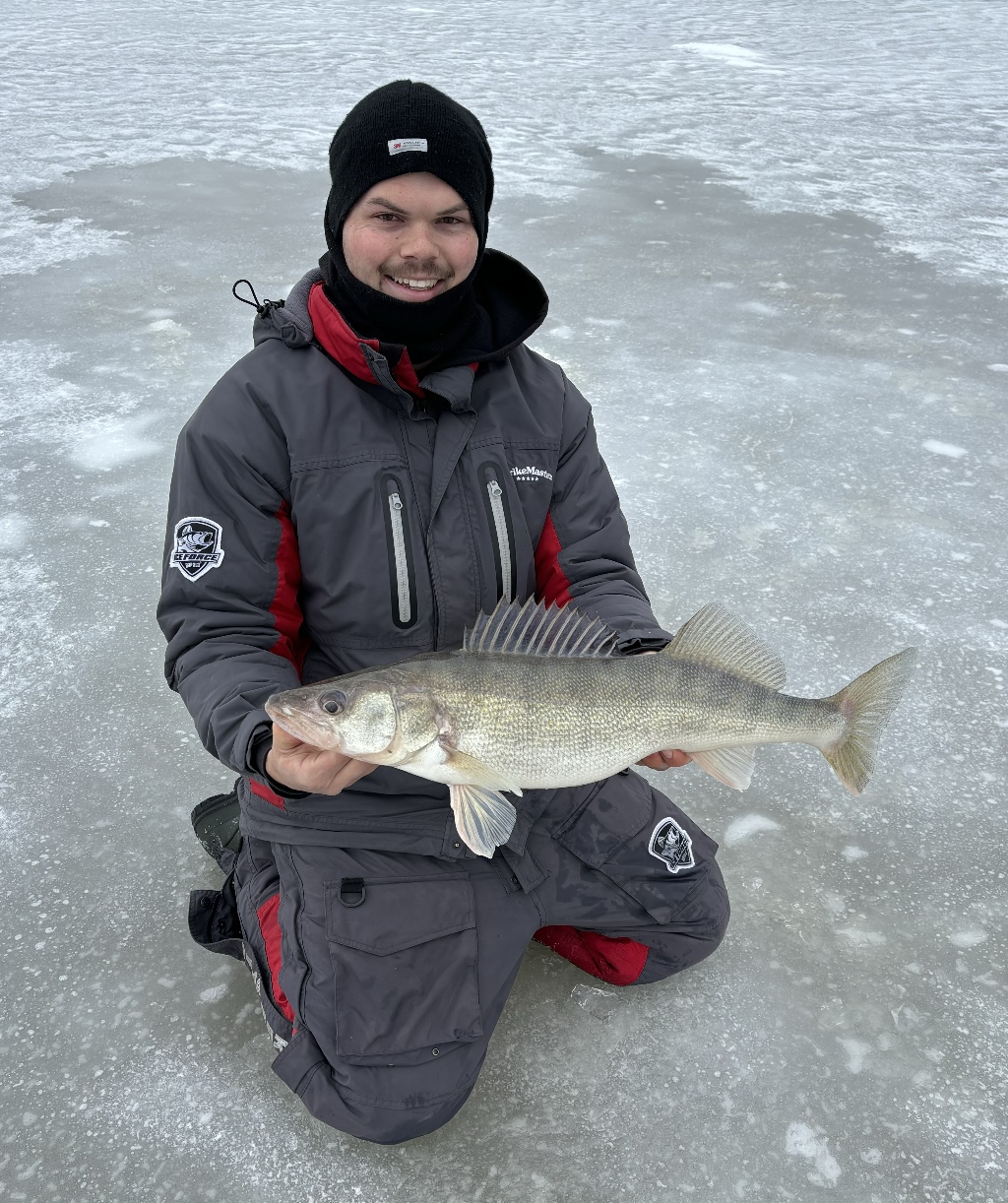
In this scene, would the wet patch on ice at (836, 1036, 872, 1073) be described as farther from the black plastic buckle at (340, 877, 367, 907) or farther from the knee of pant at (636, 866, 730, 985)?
the black plastic buckle at (340, 877, 367, 907)

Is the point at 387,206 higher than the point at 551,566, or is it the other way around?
the point at 387,206

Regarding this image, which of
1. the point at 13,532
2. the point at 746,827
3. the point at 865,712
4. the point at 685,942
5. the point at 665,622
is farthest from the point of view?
the point at 13,532

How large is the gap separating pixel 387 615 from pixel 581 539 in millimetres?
544

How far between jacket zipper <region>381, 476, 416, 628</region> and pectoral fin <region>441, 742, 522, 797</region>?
376mm

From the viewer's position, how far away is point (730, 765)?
229 cm

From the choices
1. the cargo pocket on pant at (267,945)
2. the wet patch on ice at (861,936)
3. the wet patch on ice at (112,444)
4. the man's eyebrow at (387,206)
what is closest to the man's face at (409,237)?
the man's eyebrow at (387,206)

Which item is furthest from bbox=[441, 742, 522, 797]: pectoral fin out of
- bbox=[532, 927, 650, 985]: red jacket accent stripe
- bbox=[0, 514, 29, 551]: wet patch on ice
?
bbox=[0, 514, 29, 551]: wet patch on ice

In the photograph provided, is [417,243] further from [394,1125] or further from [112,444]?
[112,444]

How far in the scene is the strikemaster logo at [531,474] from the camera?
2377 millimetres

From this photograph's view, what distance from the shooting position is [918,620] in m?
3.43

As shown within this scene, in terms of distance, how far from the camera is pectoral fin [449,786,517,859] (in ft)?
6.60

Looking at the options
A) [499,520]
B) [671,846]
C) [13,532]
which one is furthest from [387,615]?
[13,532]

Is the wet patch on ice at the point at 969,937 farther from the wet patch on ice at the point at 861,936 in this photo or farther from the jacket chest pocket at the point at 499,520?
the jacket chest pocket at the point at 499,520

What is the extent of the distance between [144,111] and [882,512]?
7881 millimetres
